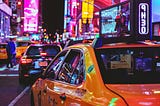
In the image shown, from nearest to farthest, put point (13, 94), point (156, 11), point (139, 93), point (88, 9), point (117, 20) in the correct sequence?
→ 1. point (139, 93)
2. point (13, 94)
3. point (117, 20)
4. point (156, 11)
5. point (88, 9)

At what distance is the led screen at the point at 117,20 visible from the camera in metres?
16.8

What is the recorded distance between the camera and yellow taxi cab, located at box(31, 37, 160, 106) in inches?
162

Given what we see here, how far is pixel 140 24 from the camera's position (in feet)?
53.2

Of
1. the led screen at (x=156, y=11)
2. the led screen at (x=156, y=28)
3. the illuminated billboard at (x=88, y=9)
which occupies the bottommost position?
the led screen at (x=156, y=28)

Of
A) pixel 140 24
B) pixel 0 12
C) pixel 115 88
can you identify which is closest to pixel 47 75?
pixel 115 88

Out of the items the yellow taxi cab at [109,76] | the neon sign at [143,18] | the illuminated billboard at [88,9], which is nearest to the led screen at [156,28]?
the neon sign at [143,18]

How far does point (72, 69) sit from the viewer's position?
5426mm

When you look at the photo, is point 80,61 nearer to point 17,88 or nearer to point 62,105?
point 62,105

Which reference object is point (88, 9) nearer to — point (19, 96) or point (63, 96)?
point (19, 96)

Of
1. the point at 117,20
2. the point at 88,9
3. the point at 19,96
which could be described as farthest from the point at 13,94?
the point at 88,9

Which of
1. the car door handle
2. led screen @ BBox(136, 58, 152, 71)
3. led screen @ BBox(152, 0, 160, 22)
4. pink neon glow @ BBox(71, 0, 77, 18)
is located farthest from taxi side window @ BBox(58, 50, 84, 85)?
pink neon glow @ BBox(71, 0, 77, 18)

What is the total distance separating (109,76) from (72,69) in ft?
2.97

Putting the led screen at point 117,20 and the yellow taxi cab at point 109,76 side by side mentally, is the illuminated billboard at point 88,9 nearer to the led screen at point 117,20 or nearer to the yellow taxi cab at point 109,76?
the led screen at point 117,20

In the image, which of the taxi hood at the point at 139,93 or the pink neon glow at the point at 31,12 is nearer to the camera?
the taxi hood at the point at 139,93
